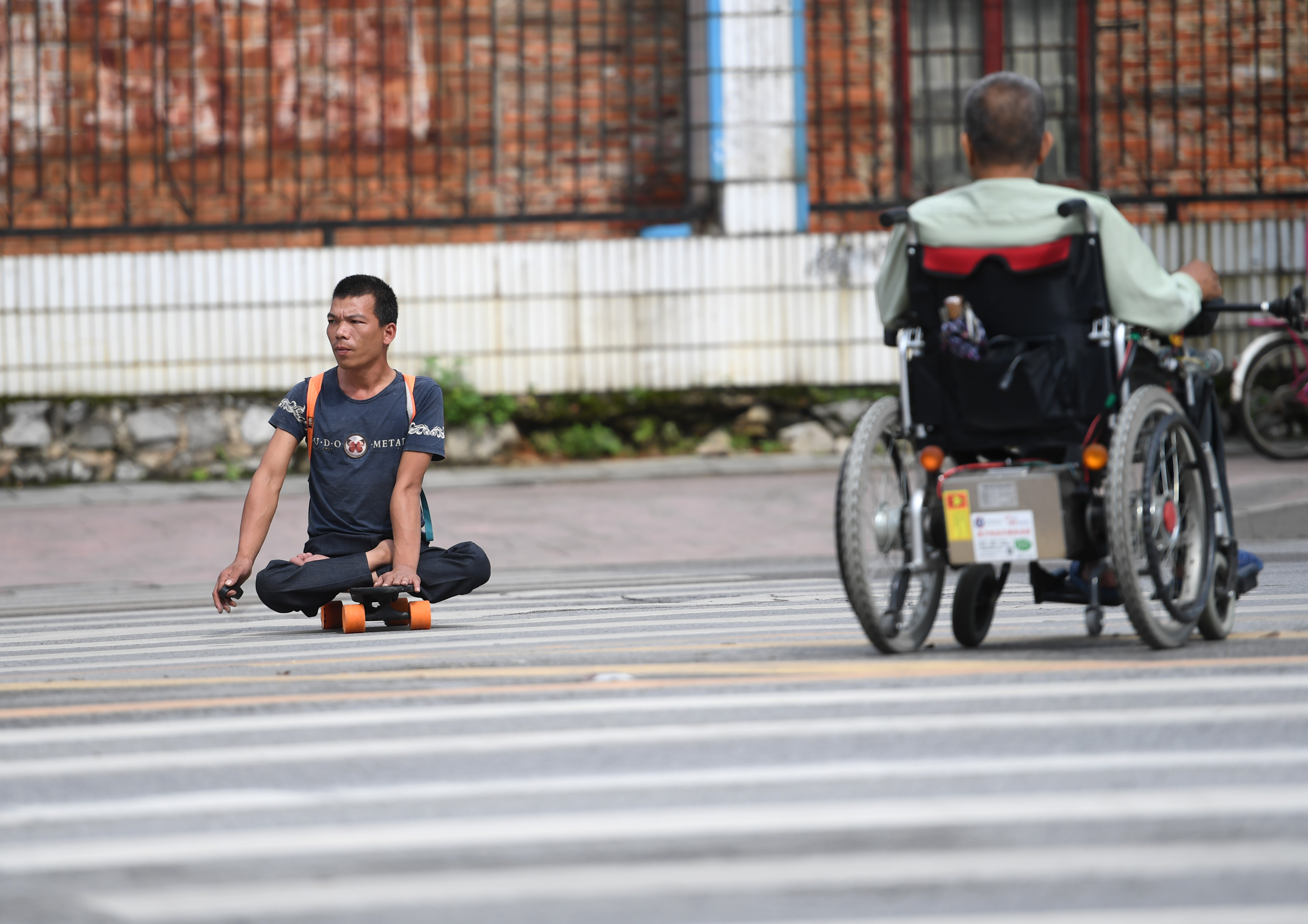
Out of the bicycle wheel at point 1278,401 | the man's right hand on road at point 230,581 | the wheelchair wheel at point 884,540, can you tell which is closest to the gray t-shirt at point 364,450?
the man's right hand on road at point 230,581

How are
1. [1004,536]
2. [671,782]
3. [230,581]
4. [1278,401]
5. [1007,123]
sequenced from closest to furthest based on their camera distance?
[671,782] < [1004,536] < [1007,123] < [230,581] < [1278,401]

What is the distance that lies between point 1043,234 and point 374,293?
2571 mm

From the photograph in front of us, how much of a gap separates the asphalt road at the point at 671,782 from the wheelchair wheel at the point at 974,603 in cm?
7

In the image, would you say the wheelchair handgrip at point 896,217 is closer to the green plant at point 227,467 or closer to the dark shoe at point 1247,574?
the dark shoe at point 1247,574

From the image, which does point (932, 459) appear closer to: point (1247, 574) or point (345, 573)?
point (1247, 574)

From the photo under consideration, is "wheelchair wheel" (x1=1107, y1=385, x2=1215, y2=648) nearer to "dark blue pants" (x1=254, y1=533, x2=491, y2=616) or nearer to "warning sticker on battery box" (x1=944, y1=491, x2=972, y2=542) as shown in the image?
"warning sticker on battery box" (x1=944, y1=491, x2=972, y2=542)

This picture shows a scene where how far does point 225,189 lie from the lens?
13.5 m

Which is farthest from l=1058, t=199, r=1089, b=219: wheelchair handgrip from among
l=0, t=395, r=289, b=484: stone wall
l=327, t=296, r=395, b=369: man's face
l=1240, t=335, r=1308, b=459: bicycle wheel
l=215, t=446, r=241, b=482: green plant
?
l=215, t=446, r=241, b=482: green plant

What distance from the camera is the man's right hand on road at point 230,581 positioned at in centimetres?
626

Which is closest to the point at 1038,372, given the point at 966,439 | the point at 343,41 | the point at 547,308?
the point at 966,439

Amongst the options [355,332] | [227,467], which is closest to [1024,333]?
[355,332]

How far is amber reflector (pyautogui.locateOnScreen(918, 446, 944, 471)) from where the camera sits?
522cm

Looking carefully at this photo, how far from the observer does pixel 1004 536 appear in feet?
16.5

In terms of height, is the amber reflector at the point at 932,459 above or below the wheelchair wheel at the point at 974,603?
above
